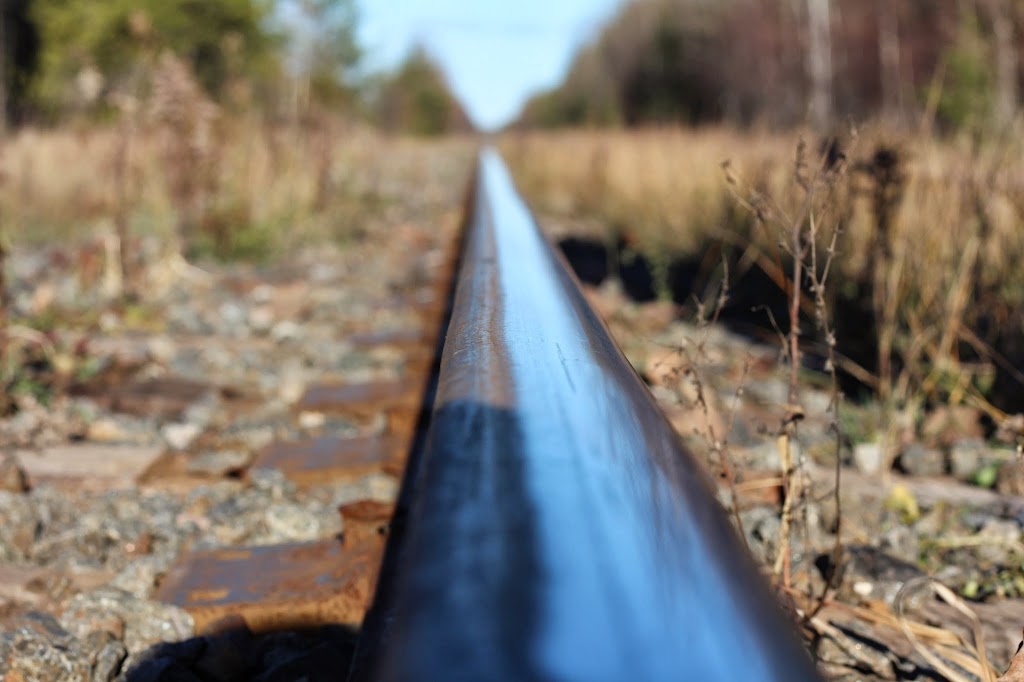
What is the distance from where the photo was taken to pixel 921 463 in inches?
93.7

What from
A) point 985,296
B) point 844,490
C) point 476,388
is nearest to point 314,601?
point 476,388

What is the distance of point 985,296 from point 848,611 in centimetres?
194

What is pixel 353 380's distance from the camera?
294 centimetres

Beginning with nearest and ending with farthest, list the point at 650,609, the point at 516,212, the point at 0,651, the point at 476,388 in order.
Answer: the point at 650,609
the point at 476,388
the point at 0,651
the point at 516,212

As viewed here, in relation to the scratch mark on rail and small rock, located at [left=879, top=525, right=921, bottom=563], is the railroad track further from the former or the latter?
small rock, located at [left=879, top=525, right=921, bottom=563]

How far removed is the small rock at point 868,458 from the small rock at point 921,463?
73mm

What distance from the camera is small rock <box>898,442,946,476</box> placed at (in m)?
2.38

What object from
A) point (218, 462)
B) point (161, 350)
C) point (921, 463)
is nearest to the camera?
point (218, 462)

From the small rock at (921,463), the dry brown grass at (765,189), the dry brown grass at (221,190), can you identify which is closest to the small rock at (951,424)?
the small rock at (921,463)

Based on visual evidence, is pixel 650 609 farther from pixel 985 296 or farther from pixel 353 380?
pixel 985 296

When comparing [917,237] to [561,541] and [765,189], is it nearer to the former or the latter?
[765,189]

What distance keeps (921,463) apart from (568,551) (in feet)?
6.53

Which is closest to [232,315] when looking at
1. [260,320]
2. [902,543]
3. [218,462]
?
[260,320]

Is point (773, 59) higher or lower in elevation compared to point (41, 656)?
higher
